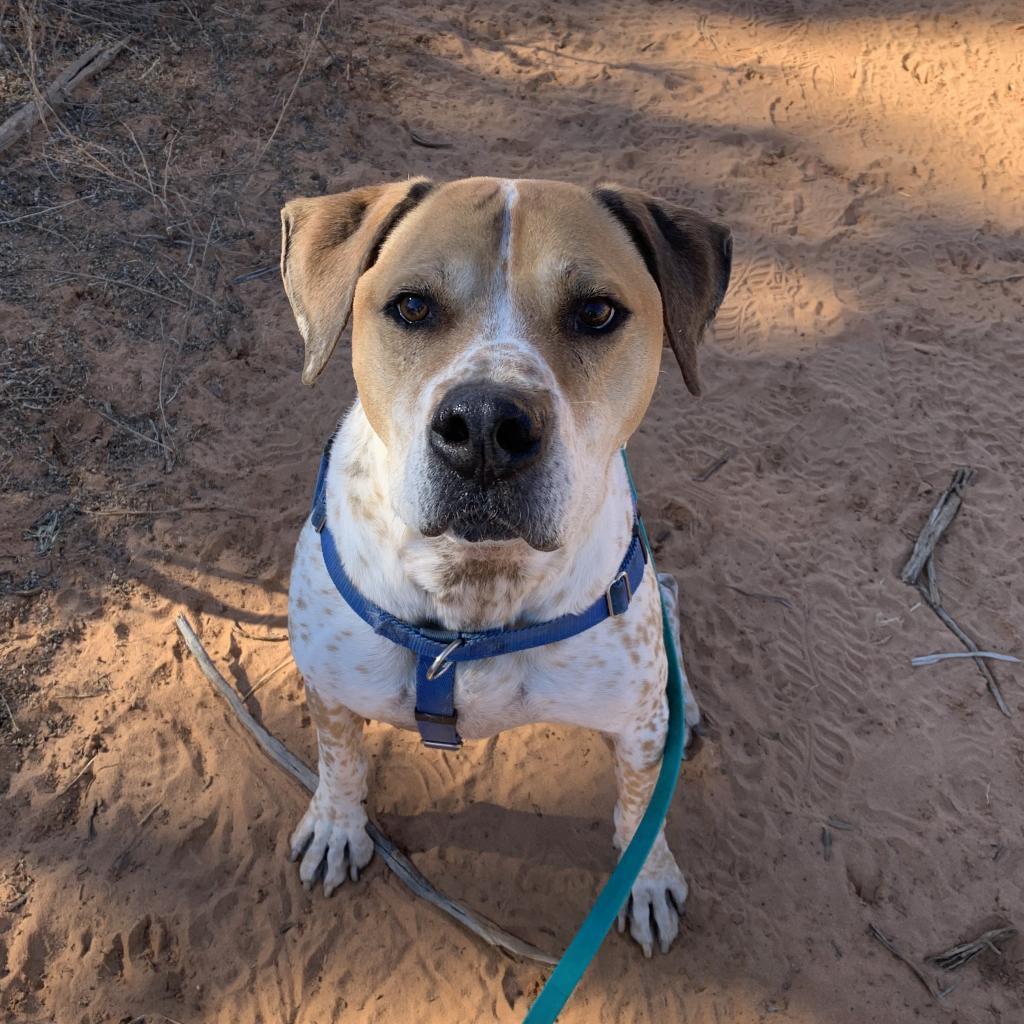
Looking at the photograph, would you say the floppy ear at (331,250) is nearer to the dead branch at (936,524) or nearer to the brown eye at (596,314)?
the brown eye at (596,314)

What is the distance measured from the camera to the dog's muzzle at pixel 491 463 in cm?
186

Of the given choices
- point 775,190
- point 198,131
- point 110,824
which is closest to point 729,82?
point 775,190

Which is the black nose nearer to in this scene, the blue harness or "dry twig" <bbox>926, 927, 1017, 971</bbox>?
the blue harness

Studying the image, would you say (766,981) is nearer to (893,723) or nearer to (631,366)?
(893,723)

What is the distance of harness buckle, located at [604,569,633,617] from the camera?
8.17 feet

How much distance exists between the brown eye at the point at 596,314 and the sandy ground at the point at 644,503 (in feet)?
6.94

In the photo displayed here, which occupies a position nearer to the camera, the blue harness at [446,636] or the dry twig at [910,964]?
the blue harness at [446,636]

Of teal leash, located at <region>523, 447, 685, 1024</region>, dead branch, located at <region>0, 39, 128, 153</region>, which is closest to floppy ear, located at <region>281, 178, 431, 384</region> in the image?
teal leash, located at <region>523, 447, 685, 1024</region>

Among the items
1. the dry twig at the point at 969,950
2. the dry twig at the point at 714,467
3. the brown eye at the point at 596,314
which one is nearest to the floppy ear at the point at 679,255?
Answer: the brown eye at the point at 596,314

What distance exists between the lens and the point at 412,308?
7.39 ft

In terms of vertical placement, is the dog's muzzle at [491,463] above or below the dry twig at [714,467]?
above

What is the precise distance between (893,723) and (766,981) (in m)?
1.37

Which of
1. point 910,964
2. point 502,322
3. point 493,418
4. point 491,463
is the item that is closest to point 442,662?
point 491,463

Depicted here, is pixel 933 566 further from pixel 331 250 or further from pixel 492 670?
pixel 331 250
